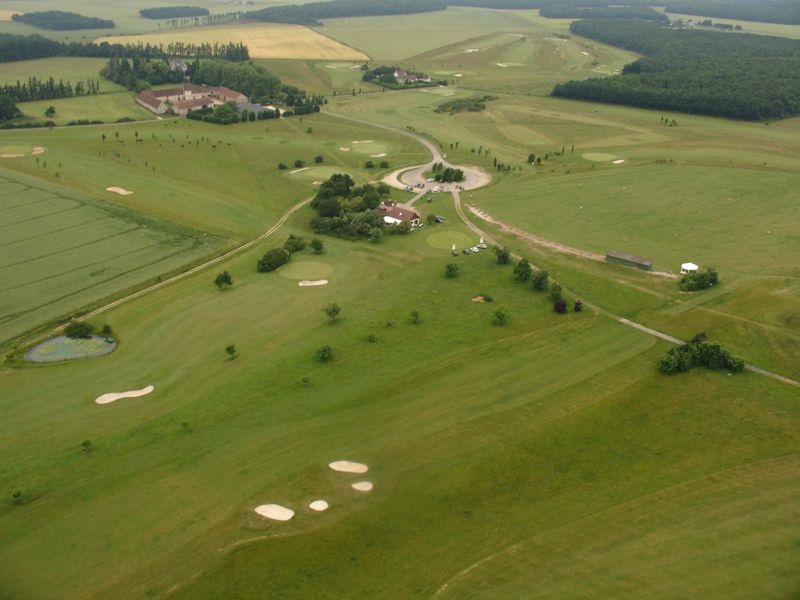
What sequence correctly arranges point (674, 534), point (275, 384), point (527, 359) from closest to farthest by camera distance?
point (674, 534) → point (275, 384) → point (527, 359)

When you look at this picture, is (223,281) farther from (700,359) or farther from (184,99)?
(184,99)

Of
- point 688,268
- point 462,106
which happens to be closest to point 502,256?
point 688,268

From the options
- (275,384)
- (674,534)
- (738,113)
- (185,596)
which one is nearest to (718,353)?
(674,534)

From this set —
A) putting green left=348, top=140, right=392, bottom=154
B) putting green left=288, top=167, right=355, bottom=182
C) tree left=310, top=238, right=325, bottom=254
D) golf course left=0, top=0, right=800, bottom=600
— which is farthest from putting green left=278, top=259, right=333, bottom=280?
putting green left=348, top=140, right=392, bottom=154

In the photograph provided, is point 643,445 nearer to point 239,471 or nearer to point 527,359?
point 527,359

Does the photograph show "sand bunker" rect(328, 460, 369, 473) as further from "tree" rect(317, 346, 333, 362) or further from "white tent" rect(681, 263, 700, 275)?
"white tent" rect(681, 263, 700, 275)

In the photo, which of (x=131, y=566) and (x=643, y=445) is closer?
(x=131, y=566)

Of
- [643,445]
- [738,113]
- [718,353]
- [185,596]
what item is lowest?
[185,596]
